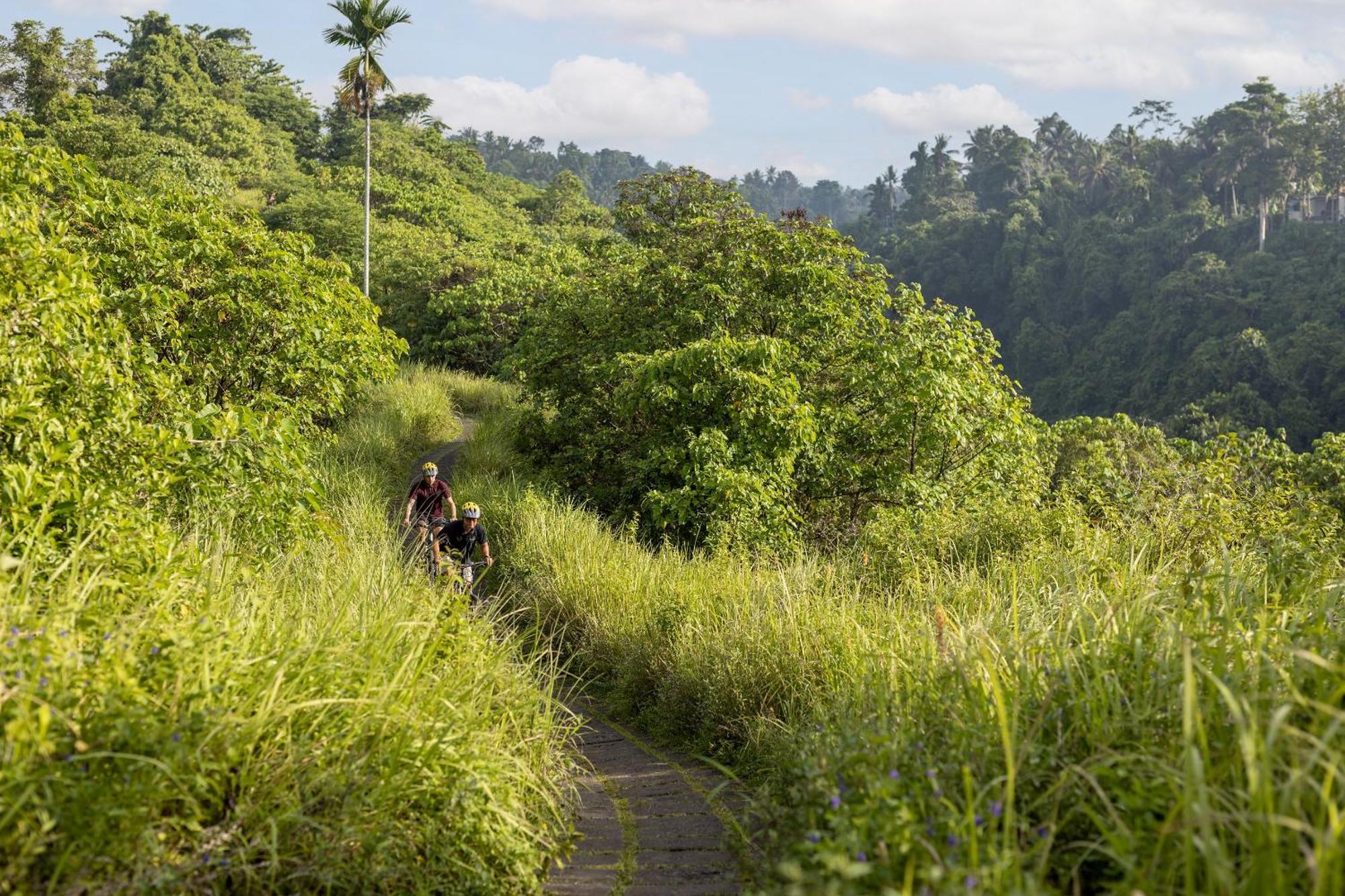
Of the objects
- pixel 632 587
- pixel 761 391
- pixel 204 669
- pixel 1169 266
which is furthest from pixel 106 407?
pixel 1169 266

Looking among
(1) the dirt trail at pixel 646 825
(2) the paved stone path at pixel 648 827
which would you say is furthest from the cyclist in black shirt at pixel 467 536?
(2) the paved stone path at pixel 648 827

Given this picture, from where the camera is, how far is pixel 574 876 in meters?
4.43

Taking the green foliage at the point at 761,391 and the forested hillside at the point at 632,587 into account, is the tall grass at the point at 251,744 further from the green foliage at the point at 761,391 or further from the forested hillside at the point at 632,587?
the green foliage at the point at 761,391

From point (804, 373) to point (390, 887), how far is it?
10.7 m

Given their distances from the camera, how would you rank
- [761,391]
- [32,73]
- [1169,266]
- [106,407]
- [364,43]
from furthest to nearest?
[1169,266], [32,73], [364,43], [761,391], [106,407]

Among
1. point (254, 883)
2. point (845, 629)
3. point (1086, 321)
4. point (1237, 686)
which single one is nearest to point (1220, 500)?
point (845, 629)

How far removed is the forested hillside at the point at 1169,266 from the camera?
45.0 metres

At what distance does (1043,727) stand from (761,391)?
846 cm

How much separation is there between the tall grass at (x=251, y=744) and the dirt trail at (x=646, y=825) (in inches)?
8.2

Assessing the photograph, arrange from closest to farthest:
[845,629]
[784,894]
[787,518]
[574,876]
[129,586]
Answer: [784,894]
[129,586]
[574,876]
[845,629]
[787,518]

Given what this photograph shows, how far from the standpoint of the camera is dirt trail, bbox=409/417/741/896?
4.33 metres

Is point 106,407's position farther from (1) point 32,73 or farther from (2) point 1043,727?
(1) point 32,73

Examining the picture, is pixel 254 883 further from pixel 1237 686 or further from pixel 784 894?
pixel 1237 686

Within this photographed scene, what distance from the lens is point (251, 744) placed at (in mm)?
3375
